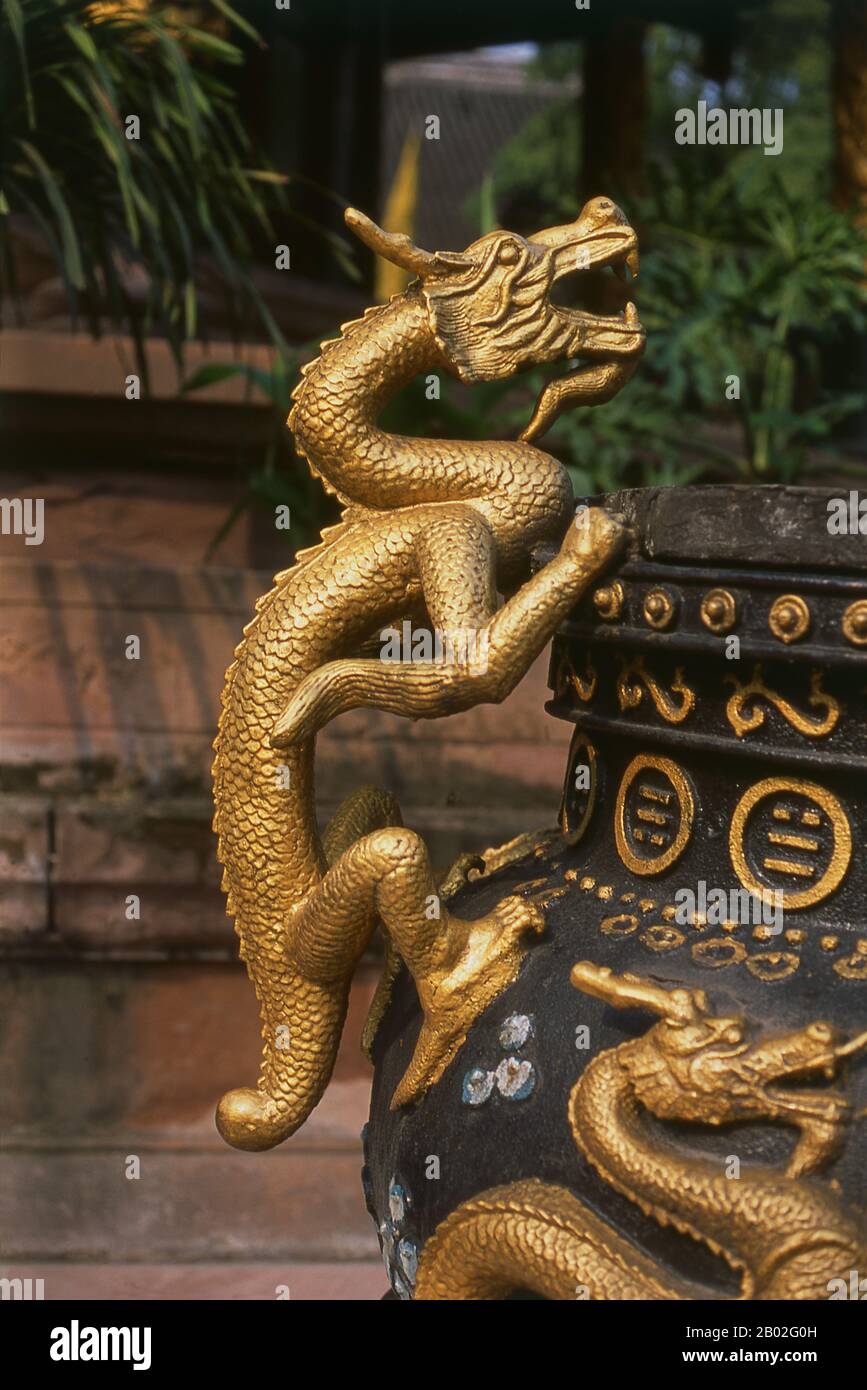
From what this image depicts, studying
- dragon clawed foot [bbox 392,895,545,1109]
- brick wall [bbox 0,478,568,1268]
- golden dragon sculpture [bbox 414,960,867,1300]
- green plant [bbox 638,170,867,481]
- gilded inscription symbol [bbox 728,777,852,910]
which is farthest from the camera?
green plant [bbox 638,170,867,481]

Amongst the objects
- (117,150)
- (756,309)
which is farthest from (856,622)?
(756,309)

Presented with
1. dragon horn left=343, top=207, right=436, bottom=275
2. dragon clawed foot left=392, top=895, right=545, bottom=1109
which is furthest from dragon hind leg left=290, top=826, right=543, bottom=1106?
dragon horn left=343, top=207, right=436, bottom=275

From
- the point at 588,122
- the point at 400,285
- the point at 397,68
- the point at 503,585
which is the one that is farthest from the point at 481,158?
the point at 503,585

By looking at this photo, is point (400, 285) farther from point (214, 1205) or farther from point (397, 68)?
point (397, 68)

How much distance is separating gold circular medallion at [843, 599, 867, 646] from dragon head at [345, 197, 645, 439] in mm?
369

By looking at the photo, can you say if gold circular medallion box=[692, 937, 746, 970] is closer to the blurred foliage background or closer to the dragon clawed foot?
the dragon clawed foot

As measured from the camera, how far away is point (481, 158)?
11.1 metres

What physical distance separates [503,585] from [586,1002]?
37 centimetres

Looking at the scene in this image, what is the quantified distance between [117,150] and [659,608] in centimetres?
158

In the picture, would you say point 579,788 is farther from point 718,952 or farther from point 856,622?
point 856,622

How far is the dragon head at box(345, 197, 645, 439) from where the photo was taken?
1213 millimetres

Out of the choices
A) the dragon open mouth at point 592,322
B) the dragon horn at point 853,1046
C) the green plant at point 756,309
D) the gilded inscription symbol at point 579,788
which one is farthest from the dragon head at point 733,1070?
the green plant at point 756,309

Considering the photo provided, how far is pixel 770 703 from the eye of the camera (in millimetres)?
1061

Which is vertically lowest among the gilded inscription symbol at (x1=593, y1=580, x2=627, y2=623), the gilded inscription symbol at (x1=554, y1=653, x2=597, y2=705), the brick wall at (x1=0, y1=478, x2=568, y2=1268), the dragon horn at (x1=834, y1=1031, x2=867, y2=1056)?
the brick wall at (x1=0, y1=478, x2=568, y2=1268)
